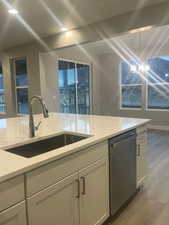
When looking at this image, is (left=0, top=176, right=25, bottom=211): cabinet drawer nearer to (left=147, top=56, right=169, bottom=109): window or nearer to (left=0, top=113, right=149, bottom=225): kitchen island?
(left=0, top=113, right=149, bottom=225): kitchen island

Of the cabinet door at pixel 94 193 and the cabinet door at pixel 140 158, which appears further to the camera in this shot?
the cabinet door at pixel 140 158

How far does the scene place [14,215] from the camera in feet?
3.49

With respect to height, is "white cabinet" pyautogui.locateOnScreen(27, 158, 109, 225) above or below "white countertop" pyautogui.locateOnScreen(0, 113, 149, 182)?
below

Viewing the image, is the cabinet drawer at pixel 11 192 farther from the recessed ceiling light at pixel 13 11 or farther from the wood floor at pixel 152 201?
the recessed ceiling light at pixel 13 11

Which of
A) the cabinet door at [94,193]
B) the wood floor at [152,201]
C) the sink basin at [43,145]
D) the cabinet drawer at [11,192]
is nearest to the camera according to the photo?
the cabinet drawer at [11,192]

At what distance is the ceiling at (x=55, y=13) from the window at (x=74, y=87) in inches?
72.4

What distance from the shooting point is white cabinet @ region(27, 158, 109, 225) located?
3.99ft

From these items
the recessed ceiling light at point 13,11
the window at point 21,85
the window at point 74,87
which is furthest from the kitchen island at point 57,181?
the window at point 74,87

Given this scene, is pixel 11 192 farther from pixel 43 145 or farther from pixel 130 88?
pixel 130 88

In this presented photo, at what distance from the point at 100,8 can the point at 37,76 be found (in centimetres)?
272

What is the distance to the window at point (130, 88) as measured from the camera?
6652 mm

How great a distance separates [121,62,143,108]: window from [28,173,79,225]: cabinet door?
5.64 metres

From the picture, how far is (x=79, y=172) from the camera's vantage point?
149 centimetres

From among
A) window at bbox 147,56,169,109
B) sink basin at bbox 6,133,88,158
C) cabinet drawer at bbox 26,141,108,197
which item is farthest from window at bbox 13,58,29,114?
cabinet drawer at bbox 26,141,108,197
